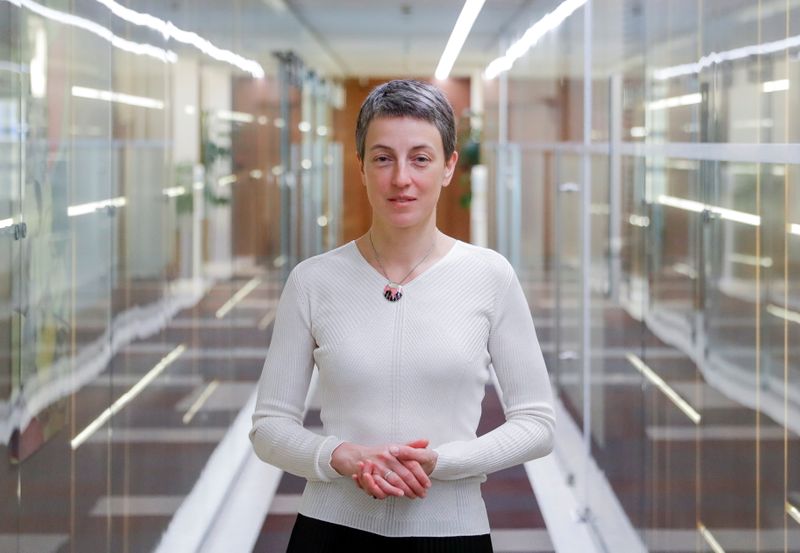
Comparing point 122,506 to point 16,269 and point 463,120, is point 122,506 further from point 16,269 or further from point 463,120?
point 463,120

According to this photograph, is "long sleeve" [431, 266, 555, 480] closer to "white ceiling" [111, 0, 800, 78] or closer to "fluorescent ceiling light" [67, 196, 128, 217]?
"white ceiling" [111, 0, 800, 78]

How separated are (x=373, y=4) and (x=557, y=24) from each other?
4.55 metres

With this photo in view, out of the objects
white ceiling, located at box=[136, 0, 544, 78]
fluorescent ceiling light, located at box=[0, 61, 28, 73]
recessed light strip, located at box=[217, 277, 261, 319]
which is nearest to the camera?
fluorescent ceiling light, located at box=[0, 61, 28, 73]

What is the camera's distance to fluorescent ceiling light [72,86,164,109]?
3438 mm

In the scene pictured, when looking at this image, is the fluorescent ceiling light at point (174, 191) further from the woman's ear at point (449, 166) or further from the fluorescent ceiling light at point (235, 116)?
the woman's ear at point (449, 166)

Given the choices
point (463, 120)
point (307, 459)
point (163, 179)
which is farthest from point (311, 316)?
point (463, 120)

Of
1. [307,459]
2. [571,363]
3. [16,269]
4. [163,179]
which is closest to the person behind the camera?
[307,459]

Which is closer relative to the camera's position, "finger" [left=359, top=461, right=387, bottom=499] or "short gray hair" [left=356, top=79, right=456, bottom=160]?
"finger" [left=359, top=461, right=387, bottom=499]

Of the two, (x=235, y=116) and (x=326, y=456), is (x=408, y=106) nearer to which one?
(x=326, y=456)

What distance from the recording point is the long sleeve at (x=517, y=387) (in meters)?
2.07

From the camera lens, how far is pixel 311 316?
2.11 metres

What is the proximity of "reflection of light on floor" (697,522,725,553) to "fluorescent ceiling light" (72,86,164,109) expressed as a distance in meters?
1.96

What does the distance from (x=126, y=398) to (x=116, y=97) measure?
3.07 ft

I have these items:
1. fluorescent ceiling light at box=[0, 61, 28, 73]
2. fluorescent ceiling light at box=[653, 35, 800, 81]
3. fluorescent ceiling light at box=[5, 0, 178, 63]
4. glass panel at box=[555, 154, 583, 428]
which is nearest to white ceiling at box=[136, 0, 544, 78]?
fluorescent ceiling light at box=[5, 0, 178, 63]
